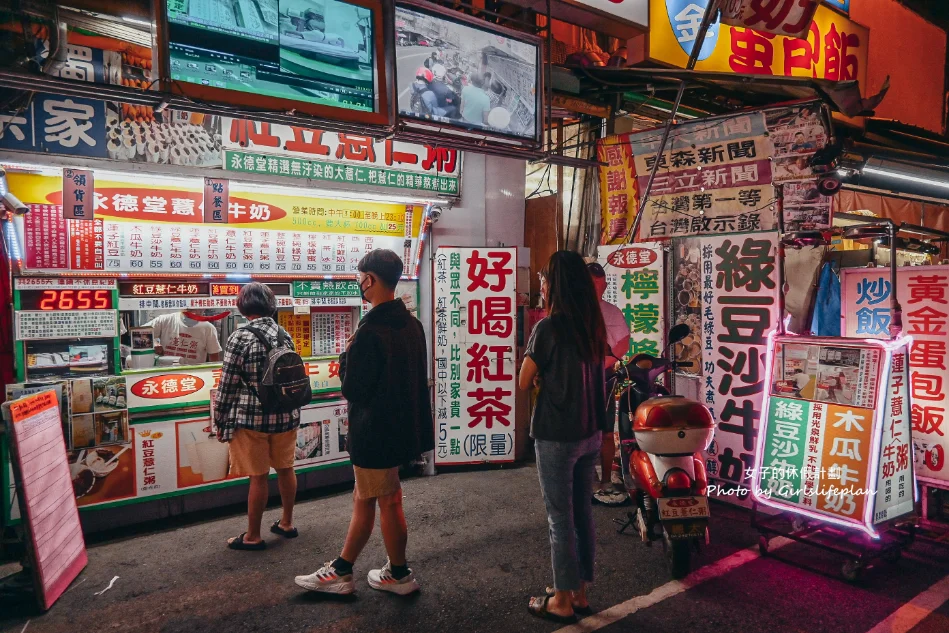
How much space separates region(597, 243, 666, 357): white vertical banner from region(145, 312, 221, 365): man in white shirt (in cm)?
454

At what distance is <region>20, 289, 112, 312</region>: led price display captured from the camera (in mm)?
5113

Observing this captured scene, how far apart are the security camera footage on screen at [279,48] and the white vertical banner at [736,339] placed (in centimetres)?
382

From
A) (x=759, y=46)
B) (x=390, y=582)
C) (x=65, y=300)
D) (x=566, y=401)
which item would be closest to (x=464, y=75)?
(x=566, y=401)

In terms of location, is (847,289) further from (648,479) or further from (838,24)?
(838,24)

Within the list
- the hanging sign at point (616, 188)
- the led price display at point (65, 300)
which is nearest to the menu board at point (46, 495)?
the led price display at point (65, 300)

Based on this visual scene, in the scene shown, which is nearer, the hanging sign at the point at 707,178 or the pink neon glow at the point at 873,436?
the pink neon glow at the point at 873,436

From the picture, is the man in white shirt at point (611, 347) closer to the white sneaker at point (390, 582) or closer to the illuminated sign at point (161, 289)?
the white sneaker at point (390, 582)

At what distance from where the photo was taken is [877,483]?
4.59 m

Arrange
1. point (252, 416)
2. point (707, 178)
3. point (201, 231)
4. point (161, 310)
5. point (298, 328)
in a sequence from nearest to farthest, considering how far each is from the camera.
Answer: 1. point (252, 416)
2. point (161, 310)
3. point (201, 231)
4. point (707, 178)
5. point (298, 328)

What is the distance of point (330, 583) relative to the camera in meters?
4.23

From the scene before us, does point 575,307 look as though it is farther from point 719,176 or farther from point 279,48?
point 719,176

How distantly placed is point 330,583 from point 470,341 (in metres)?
3.49

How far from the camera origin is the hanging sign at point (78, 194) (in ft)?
17.0

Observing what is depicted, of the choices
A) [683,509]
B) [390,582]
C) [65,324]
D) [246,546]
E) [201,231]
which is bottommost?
[246,546]
